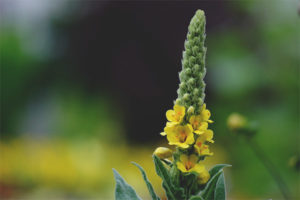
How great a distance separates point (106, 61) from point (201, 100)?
9.29 feet

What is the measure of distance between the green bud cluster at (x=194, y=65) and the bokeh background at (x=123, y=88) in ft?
6.35

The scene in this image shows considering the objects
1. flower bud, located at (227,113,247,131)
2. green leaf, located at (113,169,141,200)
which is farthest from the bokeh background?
green leaf, located at (113,169,141,200)

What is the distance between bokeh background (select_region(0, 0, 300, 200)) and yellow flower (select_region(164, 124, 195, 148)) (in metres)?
1.92

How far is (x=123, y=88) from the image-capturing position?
321cm

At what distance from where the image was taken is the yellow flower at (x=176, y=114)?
501 millimetres

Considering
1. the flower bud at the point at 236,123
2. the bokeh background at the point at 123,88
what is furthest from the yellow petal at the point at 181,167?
the bokeh background at the point at 123,88

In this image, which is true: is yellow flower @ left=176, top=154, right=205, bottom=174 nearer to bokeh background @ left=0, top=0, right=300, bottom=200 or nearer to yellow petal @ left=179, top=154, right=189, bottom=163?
yellow petal @ left=179, top=154, right=189, bottom=163

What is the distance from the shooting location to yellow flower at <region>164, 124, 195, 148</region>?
488 mm

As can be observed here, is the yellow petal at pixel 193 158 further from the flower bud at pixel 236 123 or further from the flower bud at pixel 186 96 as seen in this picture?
the flower bud at pixel 236 123

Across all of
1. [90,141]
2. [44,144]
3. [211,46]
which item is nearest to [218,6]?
[211,46]

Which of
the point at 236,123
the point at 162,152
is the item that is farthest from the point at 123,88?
the point at 162,152

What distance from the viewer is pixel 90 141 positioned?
268 cm

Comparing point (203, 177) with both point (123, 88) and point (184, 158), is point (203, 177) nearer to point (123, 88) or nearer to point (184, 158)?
point (184, 158)

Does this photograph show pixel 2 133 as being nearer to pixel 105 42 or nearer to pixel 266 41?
pixel 105 42
